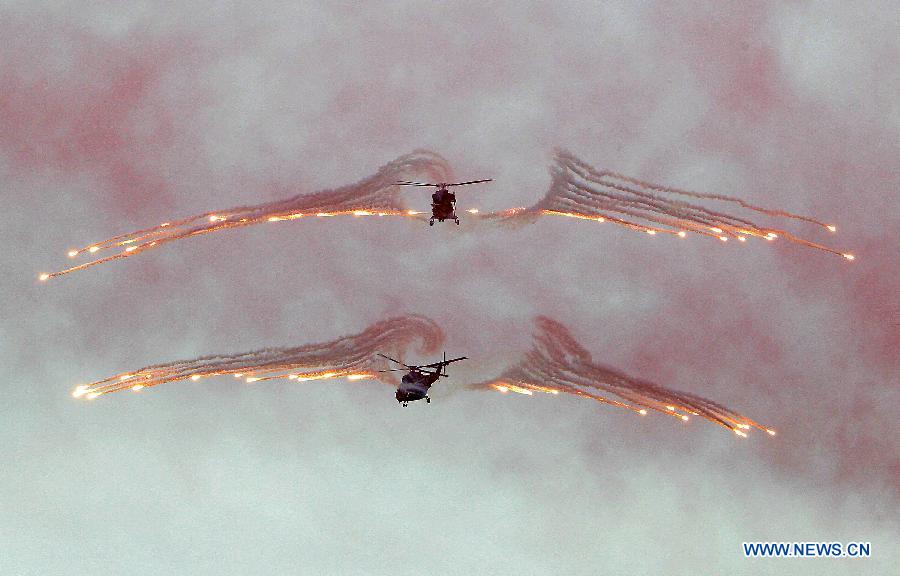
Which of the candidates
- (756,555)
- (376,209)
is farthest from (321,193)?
(756,555)

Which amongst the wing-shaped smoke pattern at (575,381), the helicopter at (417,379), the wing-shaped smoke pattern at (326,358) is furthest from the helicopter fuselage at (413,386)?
the wing-shaped smoke pattern at (575,381)

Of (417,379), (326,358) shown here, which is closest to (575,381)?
(417,379)

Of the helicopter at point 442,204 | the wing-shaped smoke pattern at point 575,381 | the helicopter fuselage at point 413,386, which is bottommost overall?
the helicopter fuselage at point 413,386

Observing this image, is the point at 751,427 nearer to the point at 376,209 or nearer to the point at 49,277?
the point at 376,209

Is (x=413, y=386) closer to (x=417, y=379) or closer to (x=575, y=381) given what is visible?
(x=417, y=379)

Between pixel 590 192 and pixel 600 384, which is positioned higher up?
pixel 590 192

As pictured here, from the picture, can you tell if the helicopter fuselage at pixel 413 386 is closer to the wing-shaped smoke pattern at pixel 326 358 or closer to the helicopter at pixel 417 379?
the helicopter at pixel 417 379

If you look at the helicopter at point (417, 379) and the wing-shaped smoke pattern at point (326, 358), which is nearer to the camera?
the helicopter at point (417, 379)
